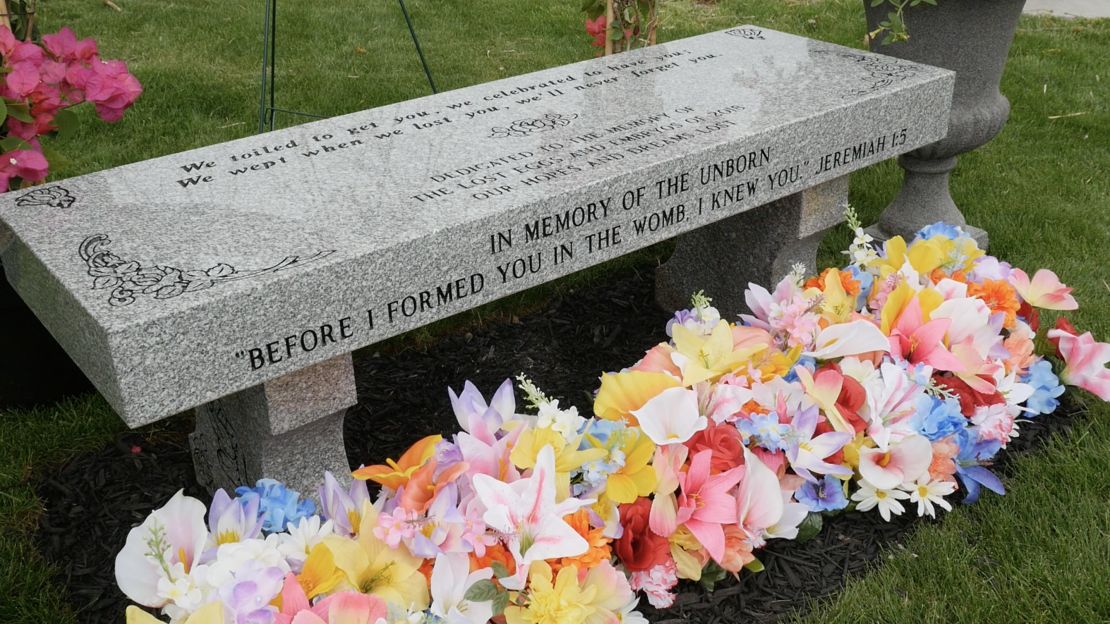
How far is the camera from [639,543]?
2203 millimetres

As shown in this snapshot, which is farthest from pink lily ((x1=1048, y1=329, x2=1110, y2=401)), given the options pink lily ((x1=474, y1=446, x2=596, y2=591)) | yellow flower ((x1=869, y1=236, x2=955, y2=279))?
pink lily ((x1=474, y1=446, x2=596, y2=591))

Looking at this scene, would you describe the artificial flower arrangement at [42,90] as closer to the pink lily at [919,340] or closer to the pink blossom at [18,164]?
the pink blossom at [18,164]

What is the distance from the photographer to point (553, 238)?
2.50 meters

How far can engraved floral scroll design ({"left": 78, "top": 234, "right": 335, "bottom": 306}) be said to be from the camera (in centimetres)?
203

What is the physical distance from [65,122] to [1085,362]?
2.94 m

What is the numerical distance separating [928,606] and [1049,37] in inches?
222

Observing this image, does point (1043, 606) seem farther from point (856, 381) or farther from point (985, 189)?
point (985, 189)

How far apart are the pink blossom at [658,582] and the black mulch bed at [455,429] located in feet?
0.16

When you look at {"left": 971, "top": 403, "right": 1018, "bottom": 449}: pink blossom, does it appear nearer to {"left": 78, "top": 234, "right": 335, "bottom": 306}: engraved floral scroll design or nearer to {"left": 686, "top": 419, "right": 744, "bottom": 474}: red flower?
{"left": 686, "top": 419, "right": 744, "bottom": 474}: red flower

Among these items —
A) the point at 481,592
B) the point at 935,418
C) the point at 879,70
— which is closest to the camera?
the point at 481,592

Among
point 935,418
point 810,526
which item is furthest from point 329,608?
point 935,418

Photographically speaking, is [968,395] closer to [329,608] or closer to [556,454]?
[556,454]

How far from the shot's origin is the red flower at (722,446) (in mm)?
2301

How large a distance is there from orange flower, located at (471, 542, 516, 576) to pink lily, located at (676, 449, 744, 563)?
1.22 ft
